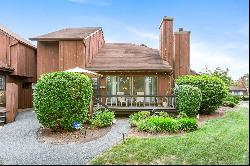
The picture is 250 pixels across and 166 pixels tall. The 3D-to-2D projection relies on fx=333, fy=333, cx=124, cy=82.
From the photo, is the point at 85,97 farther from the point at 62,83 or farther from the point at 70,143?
the point at 70,143

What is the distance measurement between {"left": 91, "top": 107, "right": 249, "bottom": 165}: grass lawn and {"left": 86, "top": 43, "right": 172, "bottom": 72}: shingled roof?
1004cm

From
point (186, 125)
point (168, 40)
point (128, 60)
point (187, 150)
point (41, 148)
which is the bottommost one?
point (41, 148)

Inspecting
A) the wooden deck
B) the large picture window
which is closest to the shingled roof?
the large picture window

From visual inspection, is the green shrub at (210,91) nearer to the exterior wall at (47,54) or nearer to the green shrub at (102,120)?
the green shrub at (102,120)

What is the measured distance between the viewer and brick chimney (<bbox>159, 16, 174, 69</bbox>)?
24.9 meters

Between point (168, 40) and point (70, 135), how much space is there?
12967mm

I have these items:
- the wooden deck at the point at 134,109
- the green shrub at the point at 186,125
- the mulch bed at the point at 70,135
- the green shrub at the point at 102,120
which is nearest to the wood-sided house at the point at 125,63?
the wooden deck at the point at 134,109

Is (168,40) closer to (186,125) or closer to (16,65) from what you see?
(16,65)

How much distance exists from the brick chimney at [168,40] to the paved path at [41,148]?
9.86m

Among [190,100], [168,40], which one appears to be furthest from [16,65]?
[190,100]

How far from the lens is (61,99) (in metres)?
14.5

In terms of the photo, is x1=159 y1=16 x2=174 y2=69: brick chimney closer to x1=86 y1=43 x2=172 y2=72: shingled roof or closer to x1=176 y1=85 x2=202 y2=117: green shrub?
x1=86 y1=43 x2=172 y2=72: shingled roof

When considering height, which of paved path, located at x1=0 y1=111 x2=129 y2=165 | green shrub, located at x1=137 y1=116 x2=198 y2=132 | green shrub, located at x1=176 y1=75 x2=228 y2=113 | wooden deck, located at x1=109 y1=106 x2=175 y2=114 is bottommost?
paved path, located at x1=0 y1=111 x2=129 y2=165

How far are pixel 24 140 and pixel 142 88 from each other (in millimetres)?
11413
